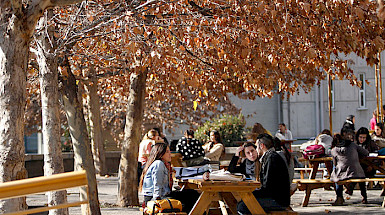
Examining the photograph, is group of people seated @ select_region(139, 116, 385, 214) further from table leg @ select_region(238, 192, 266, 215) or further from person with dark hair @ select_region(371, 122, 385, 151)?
person with dark hair @ select_region(371, 122, 385, 151)

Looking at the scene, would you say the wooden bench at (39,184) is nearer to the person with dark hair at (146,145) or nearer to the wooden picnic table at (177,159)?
the wooden picnic table at (177,159)

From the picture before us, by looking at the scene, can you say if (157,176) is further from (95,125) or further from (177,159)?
(95,125)

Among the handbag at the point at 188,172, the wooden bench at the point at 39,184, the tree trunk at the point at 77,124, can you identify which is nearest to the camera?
the wooden bench at the point at 39,184

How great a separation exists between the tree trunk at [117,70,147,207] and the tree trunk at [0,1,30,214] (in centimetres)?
624

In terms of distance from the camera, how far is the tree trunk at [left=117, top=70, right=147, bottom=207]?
502 inches

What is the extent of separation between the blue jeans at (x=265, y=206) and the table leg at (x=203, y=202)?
14.5 inches

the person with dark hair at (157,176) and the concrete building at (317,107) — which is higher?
the concrete building at (317,107)

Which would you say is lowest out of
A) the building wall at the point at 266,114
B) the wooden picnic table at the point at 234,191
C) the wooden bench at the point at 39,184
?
the wooden picnic table at the point at 234,191

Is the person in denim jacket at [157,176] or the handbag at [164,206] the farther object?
the person in denim jacket at [157,176]

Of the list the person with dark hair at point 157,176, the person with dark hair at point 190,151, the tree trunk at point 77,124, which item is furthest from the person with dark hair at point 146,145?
the person with dark hair at point 157,176

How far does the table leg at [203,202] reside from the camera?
26.5ft

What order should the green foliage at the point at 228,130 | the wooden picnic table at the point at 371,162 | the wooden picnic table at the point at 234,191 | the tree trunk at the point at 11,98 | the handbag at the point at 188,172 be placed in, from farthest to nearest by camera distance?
the green foliage at the point at 228,130
the wooden picnic table at the point at 371,162
the handbag at the point at 188,172
the wooden picnic table at the point at 234,191
the tree trunk at the point at 11,98

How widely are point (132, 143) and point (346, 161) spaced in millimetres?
4214

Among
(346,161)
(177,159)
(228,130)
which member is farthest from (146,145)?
(228,130)
